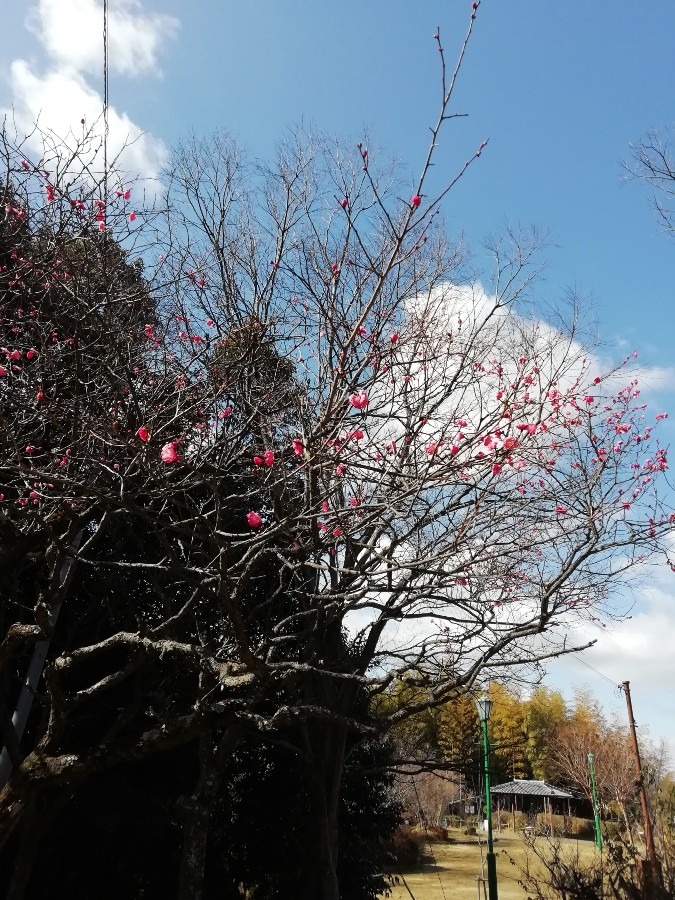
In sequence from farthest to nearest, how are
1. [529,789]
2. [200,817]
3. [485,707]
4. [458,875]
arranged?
[529,789], [458,875], [485,707], [200,817]

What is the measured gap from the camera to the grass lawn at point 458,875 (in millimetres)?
14664

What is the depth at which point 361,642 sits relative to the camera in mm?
8828

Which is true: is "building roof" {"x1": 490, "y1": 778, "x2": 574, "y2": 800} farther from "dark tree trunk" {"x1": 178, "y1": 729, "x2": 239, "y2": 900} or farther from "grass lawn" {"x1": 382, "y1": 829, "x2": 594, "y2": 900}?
"dark tree trunk" {"x1": 178, "y1": 729, "x2": 239, "y2": 900}

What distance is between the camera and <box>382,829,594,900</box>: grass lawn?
48.1 feet

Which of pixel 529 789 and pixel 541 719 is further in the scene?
pixel 541 719

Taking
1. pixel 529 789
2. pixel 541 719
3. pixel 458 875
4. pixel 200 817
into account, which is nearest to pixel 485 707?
pixel 200 817

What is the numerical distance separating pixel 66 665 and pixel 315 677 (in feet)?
11.9

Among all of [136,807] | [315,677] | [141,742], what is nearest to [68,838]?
[136,807]

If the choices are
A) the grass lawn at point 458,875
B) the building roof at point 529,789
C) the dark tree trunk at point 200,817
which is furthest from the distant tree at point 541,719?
the dark tree trunk at point 200,817

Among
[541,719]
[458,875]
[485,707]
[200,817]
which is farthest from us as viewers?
[541,719]

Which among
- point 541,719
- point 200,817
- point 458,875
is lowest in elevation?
point 458,875

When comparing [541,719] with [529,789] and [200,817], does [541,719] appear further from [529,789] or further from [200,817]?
[200,817]

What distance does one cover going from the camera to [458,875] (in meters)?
18.5

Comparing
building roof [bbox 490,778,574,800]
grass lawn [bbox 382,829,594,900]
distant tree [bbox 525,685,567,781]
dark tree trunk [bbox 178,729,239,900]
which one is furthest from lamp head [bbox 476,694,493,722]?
distant tree [bbox 525,685,567,781]
